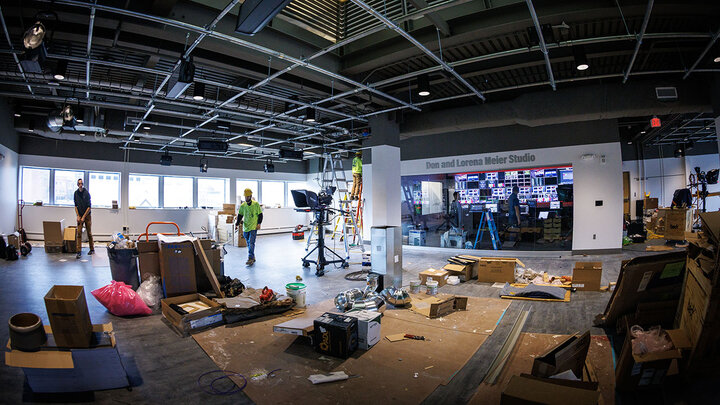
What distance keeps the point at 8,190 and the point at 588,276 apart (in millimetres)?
13981

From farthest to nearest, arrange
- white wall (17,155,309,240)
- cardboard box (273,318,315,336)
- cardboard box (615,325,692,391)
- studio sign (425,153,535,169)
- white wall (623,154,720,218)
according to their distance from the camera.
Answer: white wall (623,154,720,218), white wall (17,155,309,240), studio sign (425,153,535,169), cardboard box (273,318,315,336), cardboard box (615,325,692,391)

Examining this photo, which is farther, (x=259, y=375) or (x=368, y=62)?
(x=368, y=62)

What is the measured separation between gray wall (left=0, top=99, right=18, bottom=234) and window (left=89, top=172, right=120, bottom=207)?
2.47m

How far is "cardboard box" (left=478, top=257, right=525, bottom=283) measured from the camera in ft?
18.6

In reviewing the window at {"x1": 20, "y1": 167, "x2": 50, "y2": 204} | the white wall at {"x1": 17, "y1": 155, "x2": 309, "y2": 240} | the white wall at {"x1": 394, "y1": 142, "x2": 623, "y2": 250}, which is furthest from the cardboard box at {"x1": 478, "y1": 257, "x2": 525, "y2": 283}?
the window at {"x1": 20, "y1": 167, "x2": 50, "y2": 204}

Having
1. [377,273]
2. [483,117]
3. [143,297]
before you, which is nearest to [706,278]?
[377,273]

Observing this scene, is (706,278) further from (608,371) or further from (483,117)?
(483,117)

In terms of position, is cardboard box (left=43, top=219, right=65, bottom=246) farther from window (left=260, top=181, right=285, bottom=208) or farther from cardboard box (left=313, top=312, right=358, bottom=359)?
cardboard box (left=313, top=312, right=358, bottom=359)

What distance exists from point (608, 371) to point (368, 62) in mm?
5343

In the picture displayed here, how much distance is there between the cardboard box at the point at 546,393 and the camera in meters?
1.65

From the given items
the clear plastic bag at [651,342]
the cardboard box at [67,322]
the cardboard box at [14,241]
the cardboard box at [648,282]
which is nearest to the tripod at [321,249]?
the cardboard box at [67,322]

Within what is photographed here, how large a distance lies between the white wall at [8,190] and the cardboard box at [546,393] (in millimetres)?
12063

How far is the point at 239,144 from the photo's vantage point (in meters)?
12.2

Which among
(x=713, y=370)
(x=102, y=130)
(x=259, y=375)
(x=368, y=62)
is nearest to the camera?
(x=713, y=370)
